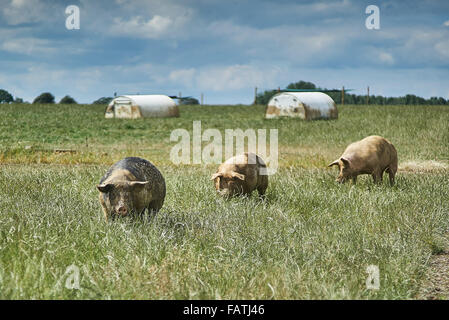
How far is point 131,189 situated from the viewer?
5.52 m

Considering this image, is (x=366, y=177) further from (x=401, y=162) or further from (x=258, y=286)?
(x=258, y=286)

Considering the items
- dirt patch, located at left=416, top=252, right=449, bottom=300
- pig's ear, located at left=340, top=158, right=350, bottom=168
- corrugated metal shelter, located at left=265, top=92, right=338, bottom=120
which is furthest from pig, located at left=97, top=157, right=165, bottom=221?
corrugated metal shelter, located at left=265, top=92, right=338, bottom=120

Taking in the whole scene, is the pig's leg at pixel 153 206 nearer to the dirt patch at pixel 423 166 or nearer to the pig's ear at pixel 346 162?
the pig's ear at pixel 346 162

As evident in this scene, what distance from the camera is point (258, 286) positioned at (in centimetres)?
418

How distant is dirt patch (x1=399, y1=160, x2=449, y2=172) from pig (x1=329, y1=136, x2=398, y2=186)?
3407mm

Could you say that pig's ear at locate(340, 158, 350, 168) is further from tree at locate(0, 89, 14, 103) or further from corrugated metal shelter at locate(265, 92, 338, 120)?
tree at locate(0, 89, 14, 103)

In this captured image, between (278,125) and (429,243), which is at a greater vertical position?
(278,125)

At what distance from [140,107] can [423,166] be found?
59.6 feet

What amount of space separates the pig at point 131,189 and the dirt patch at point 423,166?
8.62 metres

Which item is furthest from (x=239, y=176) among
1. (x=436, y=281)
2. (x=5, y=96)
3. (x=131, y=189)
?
(x=5, y=96)

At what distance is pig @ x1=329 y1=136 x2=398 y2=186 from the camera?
909 centimetres

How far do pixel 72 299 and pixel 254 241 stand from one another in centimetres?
229

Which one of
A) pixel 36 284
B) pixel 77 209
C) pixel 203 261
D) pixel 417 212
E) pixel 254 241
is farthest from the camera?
pixel 417 212

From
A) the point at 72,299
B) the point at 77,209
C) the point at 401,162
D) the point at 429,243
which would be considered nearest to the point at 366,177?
the point at 401,162
